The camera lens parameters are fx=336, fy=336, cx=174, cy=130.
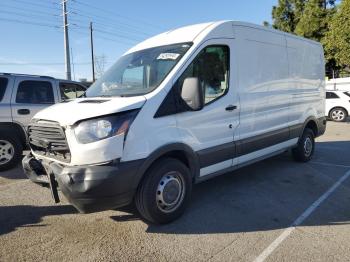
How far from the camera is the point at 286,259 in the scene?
329 cm

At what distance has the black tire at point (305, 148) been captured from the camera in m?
7.00

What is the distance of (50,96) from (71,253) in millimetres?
4717

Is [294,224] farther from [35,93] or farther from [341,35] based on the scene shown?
[341,35]

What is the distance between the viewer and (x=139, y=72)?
14.6 ft

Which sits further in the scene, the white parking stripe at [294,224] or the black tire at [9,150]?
the black tire at [9,150]

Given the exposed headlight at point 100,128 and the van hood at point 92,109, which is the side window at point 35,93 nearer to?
the van hood at point 92,109

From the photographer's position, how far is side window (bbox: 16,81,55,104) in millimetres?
6988

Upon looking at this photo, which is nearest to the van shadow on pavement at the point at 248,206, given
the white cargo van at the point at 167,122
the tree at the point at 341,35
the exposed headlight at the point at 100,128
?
the white cargo van at the point at 167,122

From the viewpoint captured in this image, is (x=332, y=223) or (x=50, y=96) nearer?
(x=332, y=223)

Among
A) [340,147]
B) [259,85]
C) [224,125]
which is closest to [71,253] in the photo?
[224,125]

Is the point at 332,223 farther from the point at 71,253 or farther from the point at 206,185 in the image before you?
the point at 71,253

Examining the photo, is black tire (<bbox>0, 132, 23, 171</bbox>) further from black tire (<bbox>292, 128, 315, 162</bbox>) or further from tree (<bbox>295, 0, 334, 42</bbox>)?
tree (<bbox>295, 0, 334, 42</bbox>)

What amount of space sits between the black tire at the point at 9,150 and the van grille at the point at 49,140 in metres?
2.68

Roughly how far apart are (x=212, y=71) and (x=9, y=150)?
4.49 metres
